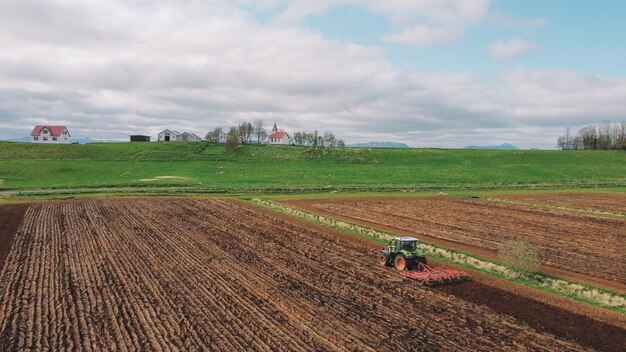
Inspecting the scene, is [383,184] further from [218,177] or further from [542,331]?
[542,331]

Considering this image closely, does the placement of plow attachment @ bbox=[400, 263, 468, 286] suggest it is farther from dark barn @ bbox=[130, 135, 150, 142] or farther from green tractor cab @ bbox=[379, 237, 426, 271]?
dark barn @ bbox=[130, 135, 150, 142]

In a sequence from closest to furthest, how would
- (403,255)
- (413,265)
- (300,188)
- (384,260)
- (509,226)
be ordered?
(403,255), (413,265), (384,260), (509,226), (300,188)

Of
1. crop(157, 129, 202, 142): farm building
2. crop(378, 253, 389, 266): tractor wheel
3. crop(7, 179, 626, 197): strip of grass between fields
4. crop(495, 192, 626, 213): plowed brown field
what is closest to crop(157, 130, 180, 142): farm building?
crop(157, 129, 202, 142): farm building

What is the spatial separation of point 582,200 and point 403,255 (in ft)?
148

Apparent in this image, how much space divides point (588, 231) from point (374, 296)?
25513mm

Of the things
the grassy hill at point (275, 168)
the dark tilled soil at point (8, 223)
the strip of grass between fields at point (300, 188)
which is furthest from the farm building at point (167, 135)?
the dark tilled soil at point (8, 223)

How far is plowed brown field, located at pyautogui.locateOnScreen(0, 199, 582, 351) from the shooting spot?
15555 mm

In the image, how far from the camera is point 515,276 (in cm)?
2394

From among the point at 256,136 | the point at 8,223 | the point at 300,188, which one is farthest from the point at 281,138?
the point at 8,223

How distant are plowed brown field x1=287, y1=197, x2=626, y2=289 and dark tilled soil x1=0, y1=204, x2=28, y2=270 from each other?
28.3 m

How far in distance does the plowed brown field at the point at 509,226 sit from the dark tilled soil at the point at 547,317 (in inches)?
248

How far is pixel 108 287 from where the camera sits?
68.4ft

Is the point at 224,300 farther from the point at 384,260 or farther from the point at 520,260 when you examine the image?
the point at 520,260

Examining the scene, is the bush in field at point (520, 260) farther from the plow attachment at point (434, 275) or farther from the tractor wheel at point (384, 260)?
the tractor wheel at point (384, 260)
